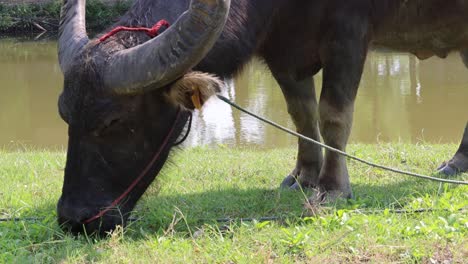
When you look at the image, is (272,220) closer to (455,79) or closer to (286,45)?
(286,45)

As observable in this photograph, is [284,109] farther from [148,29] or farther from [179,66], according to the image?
[179,66]

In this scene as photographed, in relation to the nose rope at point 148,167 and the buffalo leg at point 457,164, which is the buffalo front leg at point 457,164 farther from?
the nose rope at point 148,167

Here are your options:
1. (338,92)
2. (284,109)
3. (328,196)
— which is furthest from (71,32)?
(284,109)

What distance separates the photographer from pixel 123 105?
3014mm

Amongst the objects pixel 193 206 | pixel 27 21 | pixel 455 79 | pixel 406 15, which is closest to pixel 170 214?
pixel 193 206

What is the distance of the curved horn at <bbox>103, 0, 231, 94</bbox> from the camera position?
2812 millimetres

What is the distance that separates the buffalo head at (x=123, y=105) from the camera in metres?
2.85

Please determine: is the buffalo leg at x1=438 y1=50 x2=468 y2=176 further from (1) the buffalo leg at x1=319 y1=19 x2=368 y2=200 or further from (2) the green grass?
(1) the buffalo leg at x1=319 y1=19 x2=368 y2=200

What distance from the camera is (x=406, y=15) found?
13.7ft


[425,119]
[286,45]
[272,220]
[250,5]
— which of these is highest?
[250,5]

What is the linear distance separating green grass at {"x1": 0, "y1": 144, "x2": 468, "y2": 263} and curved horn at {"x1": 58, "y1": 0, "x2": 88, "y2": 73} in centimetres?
73

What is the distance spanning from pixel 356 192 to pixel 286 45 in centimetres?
100

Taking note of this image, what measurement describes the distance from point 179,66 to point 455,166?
8.83 feet

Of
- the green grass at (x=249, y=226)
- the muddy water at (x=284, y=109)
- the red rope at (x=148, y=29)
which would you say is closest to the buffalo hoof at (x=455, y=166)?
the green grass at (x=249, y=226)
